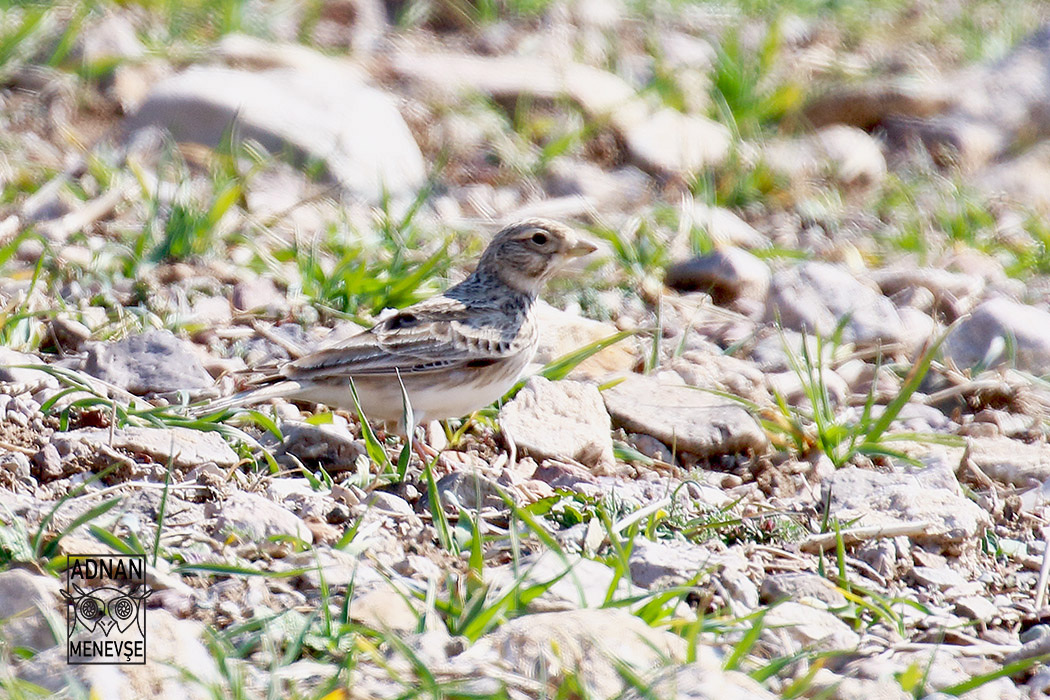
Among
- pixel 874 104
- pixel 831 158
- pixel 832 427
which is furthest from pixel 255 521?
pixel 874 104

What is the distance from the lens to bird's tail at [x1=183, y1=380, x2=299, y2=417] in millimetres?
4816

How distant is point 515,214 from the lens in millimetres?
7664

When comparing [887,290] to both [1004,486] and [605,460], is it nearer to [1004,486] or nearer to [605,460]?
[1004,486]

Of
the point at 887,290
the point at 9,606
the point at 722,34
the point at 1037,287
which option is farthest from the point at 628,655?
the point at 722,34

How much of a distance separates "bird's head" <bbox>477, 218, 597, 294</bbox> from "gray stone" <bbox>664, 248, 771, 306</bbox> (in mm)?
1207

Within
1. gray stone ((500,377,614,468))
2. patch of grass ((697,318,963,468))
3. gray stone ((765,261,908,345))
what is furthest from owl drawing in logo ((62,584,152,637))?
gray stone ((765,261,908,345))

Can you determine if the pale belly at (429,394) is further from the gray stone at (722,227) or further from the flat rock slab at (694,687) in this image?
the gray stone at (722,227)

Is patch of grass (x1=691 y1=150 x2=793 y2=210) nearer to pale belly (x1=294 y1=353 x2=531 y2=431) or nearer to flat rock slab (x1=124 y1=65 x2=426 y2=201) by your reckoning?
flat rock slab (x1=124 y1=65 x2=426 y2=201)

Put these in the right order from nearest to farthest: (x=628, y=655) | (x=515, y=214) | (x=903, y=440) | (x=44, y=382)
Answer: (x=628, y=655) < (x=44, y=382) < (x=903, y=440) < (x=515, y=214)

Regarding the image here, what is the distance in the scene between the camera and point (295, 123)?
7641mm

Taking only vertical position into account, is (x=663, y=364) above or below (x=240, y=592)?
below

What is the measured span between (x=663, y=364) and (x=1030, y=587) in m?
2.11

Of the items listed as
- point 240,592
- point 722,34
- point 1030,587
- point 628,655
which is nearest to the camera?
point 628,655
